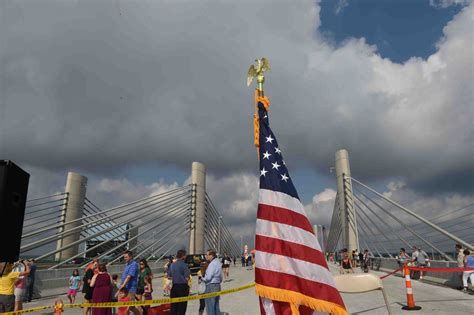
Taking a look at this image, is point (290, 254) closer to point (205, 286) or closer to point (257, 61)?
point (257, 61)

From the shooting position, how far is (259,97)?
5.73 m

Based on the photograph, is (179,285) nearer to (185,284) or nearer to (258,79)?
(185,284)

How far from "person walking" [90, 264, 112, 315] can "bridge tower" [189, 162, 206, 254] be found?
24.8 m

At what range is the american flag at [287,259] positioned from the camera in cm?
443

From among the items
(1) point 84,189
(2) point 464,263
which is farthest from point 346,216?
(1) point 84,189

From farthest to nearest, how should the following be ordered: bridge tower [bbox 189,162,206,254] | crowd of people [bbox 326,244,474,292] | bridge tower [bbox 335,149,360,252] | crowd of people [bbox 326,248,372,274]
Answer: bridge tower [bbox 189,162,206,254]
bridge tower [bbox 335,149,360,252]
crowd of people [bbox 326,248,372,274]
crowd of people [bbox 326,244,474,292]

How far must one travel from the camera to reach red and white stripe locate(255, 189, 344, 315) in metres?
4.49

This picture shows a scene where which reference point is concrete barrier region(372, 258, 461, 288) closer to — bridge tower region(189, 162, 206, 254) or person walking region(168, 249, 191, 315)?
person walking region(168, 249, 191, 315)

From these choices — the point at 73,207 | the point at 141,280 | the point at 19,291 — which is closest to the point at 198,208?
the point at 73,207

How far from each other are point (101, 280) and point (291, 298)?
16.5 feet

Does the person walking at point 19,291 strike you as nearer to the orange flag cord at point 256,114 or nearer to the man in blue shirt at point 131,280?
the man in blue shirt at point 131,280

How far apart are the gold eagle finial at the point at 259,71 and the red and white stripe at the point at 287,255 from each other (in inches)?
76.7

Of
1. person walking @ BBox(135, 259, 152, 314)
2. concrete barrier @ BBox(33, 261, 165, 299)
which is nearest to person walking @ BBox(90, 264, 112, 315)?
person walking @ BBox(135, 259, 152, 314)

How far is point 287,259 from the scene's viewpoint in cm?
461
